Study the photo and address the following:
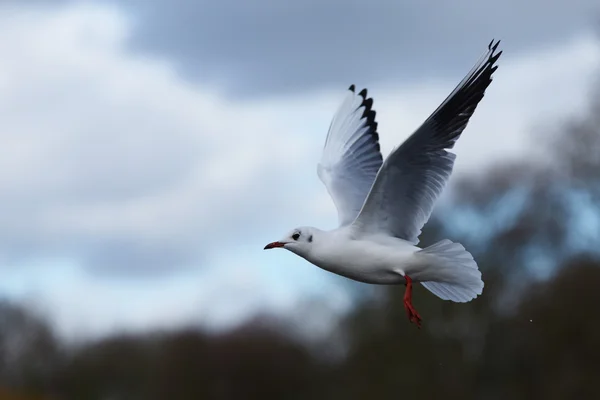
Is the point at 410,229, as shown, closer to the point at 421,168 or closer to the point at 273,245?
the point at 421,168

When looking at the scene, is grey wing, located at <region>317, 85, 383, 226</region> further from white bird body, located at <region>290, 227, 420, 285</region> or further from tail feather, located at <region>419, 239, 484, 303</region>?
tail feather, located at <region>419, 239, 484, 303</region>

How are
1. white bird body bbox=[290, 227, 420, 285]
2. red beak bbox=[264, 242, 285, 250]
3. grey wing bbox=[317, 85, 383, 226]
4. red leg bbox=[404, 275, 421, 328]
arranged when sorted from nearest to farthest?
red leg bbox=[404, 275, 421, 328], white bird body bbox=[290, 227, 420, 285], red beak bbox=[264, 242, 285, 250], grey wing bbox=[317, 85, 383, 226]

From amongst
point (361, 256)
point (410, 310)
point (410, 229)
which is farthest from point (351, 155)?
point (410, 310)

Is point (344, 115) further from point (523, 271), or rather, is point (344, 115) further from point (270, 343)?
point (270, 343)

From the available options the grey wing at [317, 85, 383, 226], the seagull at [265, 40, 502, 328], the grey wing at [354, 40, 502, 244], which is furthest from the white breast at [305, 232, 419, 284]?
the grey wing at [317, 85, 383, 226]

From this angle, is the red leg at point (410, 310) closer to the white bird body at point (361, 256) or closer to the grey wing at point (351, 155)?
the white bird body at point (361, 256)

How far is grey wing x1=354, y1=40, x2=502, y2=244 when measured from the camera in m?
5.79

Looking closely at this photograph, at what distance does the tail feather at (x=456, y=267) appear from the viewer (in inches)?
236

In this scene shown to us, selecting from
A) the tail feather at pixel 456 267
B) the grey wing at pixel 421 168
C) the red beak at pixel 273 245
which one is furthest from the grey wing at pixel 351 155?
the tail feather at pixel 456 267

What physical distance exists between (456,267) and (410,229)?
344 millimetres

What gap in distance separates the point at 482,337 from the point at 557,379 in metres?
1.33

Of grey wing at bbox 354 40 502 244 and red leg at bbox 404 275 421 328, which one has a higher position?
grey wing at bbox 354 40 502 244

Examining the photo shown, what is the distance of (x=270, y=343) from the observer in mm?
18641

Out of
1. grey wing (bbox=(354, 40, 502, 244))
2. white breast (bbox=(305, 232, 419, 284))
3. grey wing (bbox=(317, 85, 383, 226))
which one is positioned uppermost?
grey wing (bbox=(317, 85, 383, 226))
